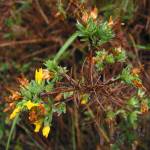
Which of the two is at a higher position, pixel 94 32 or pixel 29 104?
pixel 94 32

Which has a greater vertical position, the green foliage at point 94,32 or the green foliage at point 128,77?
the green foliage at point 94,32

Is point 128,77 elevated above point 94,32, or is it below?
below

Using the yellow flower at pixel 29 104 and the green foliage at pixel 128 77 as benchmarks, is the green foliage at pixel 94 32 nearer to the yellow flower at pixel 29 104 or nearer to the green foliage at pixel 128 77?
the green foliage at pixel 128 77

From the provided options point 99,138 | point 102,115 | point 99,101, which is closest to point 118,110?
point 102,115

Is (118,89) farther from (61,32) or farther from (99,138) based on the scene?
(61,32)

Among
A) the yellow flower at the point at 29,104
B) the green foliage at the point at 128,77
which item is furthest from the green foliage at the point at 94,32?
the yellow flower at the point at 29,104

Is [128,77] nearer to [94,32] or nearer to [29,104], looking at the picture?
[94,32]

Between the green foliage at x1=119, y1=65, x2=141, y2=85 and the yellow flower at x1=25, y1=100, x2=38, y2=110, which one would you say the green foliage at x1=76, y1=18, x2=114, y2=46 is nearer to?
the green foliage at x1=119, y1=65, x2=141, y2=85

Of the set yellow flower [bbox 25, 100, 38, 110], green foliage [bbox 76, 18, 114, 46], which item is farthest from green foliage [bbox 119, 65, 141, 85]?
yellow flower [bbox 25, 100, 38, 110]

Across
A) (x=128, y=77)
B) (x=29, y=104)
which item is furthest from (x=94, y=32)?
(x=29, y=104)

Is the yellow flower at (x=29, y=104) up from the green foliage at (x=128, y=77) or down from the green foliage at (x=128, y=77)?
up

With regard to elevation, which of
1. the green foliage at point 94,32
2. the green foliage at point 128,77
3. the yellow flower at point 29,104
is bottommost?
the green foliage at point 128,77

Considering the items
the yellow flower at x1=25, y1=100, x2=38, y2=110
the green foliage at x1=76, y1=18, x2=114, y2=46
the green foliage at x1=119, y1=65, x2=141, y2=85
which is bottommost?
the green foliage at x1=119, y1=65, x2=141, y2=85
